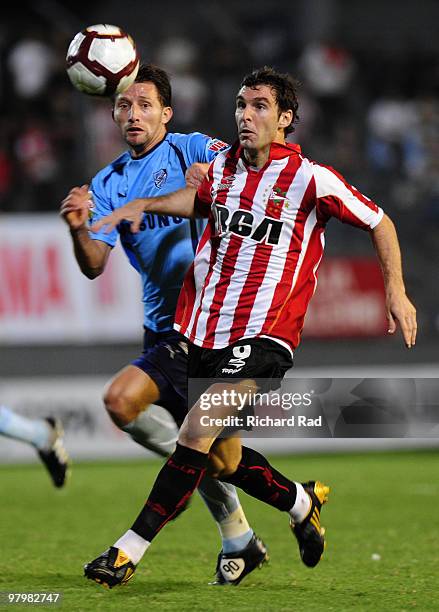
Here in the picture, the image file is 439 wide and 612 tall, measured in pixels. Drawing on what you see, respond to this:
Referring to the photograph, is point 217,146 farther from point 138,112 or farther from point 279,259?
point 279,259

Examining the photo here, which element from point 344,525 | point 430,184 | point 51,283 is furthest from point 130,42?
point 430,184

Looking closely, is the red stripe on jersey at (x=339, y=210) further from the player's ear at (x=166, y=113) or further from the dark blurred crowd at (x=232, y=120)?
the dark blurred crowd at (x=232, y=120)

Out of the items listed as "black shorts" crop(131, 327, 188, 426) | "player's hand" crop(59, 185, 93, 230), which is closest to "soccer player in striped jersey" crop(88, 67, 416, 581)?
"player's hand" crop(59, 185, 93, 230)

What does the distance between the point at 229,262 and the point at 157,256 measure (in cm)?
86

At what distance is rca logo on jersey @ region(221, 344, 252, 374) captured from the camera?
5181 mm

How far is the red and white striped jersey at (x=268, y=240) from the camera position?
5.30 m

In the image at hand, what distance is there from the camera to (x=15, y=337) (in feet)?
41.5

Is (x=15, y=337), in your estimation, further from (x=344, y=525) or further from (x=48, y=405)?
(x=344, y=525)

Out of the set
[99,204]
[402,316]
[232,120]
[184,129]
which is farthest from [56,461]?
[232,120]

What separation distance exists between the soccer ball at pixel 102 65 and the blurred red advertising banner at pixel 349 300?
276 inches

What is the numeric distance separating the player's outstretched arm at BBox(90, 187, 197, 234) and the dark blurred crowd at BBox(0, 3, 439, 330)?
7.55 meters

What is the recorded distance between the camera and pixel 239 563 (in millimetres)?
5719

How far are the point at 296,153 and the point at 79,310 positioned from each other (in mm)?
7547

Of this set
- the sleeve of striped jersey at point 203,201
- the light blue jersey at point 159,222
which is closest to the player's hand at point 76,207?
the sleeve of striped jersey at point 203,201
